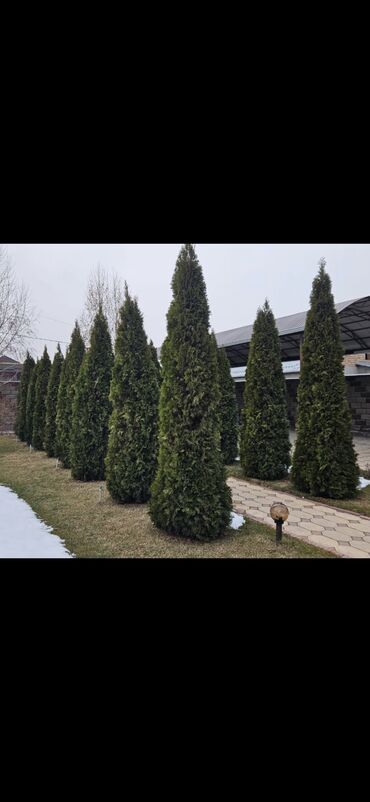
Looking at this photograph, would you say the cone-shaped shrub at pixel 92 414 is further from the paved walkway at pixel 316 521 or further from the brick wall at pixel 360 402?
the brick wall at pixel 360 402

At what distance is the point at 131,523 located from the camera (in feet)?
15.1

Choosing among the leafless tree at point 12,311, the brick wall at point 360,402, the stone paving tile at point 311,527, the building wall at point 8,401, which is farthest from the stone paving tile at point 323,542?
the building wall at point 8,401

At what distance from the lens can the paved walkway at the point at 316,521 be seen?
3893mm

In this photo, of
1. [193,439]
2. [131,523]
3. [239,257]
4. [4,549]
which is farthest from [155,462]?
[239,257]

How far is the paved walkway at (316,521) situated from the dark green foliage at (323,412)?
498 millimetres

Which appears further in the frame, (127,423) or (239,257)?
(127,423)

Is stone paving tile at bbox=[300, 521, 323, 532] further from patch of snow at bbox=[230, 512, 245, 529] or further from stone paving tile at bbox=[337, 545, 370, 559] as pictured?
patch of snow at bbox=[230, 512, 245, 529]

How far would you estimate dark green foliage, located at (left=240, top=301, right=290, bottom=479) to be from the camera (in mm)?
7125

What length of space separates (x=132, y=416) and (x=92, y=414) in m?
1.88

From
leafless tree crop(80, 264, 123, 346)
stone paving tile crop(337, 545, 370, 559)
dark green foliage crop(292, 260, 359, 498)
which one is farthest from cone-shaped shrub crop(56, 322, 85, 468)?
leafless tree crop(80, 264, 123, 346)
